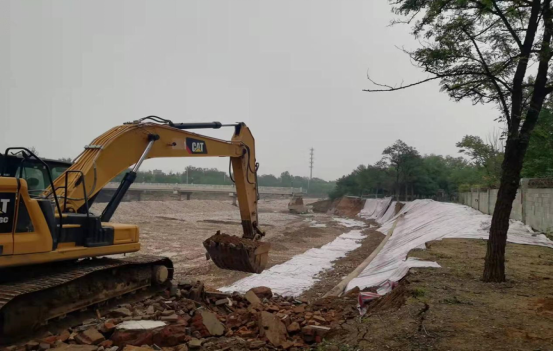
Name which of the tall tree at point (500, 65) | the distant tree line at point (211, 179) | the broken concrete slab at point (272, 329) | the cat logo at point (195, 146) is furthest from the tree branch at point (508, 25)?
the distant tree line at point (211, 179)

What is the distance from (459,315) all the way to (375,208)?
1671 inches

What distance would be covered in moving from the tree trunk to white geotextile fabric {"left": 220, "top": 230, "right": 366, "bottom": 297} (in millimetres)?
4615

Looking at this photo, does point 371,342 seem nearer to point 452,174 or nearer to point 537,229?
point 537,229

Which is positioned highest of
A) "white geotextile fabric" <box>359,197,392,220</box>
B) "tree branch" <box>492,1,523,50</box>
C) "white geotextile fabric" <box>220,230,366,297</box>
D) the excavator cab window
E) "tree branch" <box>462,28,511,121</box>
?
"tree branch" <box>492,1,523,50</box>

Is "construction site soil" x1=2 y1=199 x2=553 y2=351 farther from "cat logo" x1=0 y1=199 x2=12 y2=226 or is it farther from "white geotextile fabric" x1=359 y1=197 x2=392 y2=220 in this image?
"white geotextile fabric" x1=359 y1=197 x2=392 y2=220

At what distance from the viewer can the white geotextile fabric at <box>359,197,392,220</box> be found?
143ft

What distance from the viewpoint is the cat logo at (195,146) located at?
24.7ft

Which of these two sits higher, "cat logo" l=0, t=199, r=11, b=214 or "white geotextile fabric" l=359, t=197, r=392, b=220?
"cat logo" l=0, t=199, r=11, b=214

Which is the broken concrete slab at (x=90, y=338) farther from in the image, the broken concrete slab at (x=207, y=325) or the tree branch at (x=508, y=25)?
the tree branch at (x=508, y=25)

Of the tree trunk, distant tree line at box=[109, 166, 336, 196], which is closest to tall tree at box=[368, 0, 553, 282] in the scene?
the tree trunk

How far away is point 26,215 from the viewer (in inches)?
193

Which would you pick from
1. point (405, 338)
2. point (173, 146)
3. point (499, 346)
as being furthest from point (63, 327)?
point (499, 346)

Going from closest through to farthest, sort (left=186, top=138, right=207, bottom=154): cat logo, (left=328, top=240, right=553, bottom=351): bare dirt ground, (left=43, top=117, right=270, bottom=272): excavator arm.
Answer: (left=328, top=240, right=553, bottom=351): bare dirt ground → (left=43, top=117, right=270, bottom=272): excavator arm → (left=186, top=138, right=207, bottom=154): cat logo

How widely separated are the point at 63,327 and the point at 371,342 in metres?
3.63
